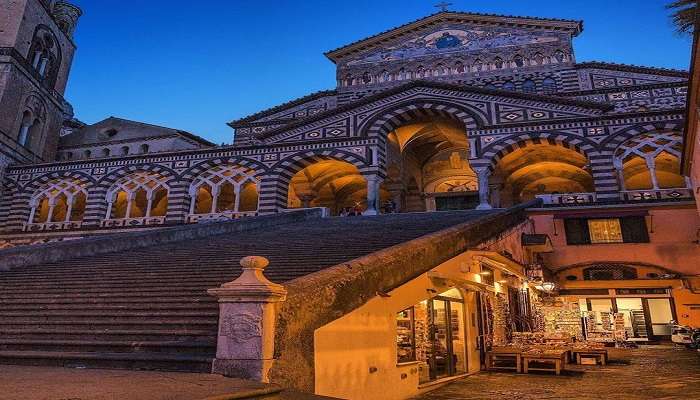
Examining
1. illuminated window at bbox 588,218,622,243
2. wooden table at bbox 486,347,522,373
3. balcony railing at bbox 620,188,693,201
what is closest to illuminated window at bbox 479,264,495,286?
wooden table at bbox 486,347,522,373

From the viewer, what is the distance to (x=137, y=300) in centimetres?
679

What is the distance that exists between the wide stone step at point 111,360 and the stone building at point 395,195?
0.05 m

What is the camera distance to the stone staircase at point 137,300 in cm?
511

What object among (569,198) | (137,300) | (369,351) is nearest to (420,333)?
(369,351)

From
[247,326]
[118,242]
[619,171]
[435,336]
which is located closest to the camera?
[247,326]

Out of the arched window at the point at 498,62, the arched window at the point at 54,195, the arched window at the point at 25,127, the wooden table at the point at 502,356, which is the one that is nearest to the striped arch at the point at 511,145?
the arched window at the point at 498,62

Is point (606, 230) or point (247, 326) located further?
point (606, 230)

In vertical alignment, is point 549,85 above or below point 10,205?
above

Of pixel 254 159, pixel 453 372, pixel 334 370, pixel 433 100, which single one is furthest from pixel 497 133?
pixel 334 370

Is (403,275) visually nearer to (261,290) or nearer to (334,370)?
(334,370)

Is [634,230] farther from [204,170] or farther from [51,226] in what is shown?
[51,226]

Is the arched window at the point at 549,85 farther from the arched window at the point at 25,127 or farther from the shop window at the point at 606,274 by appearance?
the arched window at the point at 25,127

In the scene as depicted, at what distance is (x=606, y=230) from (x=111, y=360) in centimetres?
1951

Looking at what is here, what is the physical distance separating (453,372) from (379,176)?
43.9 ft
